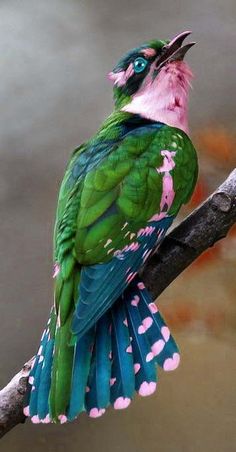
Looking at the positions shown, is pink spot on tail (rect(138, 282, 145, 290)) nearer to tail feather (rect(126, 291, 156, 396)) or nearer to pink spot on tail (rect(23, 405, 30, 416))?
tail feather (rect(126, 291, 156, 396))

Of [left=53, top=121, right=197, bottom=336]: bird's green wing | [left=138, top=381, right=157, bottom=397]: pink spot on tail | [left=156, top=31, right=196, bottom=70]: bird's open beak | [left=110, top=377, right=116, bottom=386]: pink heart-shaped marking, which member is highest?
[left=156, top=31, right=196, bottom=70]: bird's open beak

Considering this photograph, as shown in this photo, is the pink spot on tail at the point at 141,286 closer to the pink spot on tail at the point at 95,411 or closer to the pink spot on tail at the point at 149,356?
the pink spot on tail at the point at 149,356

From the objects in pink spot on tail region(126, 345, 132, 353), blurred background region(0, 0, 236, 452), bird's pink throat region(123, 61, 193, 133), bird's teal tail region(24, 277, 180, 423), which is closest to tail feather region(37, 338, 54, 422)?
bird's teal tail region(24, 277, 180, 423)

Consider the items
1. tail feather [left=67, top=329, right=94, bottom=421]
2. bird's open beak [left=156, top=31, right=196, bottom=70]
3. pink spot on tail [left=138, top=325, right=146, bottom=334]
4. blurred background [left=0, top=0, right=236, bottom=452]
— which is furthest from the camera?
blurred background [left=0, top=0, right=236, bottom=452]

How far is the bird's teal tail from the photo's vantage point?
1.23 metres

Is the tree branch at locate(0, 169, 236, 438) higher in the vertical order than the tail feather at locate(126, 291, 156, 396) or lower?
higher

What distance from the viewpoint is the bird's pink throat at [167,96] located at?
5.33 feet

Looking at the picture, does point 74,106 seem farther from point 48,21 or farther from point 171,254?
point 171,254

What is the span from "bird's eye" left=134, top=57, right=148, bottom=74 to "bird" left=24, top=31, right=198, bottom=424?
10cm

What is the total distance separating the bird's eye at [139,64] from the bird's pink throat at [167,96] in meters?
0.02

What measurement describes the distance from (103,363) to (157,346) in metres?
0.09

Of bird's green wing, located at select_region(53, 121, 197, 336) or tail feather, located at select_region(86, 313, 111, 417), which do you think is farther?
bird's green wing, located at select_region(53, 121, 197, 336)

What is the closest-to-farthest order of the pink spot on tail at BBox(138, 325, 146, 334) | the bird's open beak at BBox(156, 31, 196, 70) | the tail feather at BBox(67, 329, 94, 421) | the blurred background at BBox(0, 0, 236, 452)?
the tail feather at BBox(67, 329, 94, 421) → the pink spot on tail at BBox(138, 325, 146, 334) → the bird's open beak at BBox(156, 31, 196, 70) → the blurred background at BBox(0, 0, 236, 452)

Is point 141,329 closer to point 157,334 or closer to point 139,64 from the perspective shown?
point 157,334
